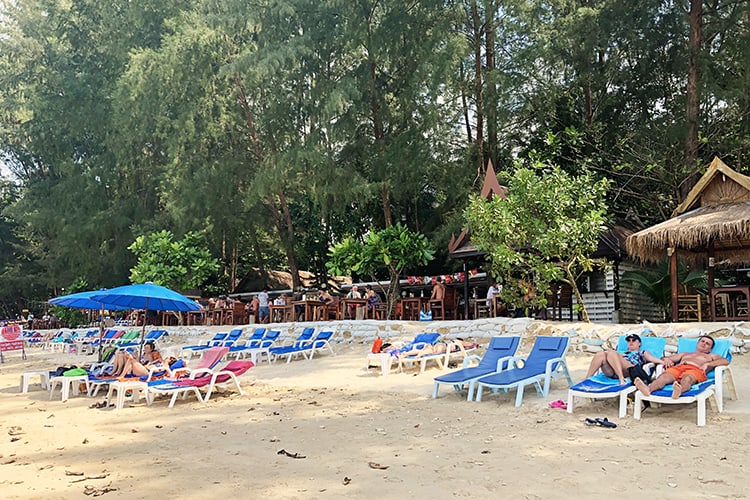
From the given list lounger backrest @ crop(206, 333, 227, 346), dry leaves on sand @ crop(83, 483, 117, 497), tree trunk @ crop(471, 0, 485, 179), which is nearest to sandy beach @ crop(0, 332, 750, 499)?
dry leaves on sand @ crop(83, 483, 117, 497)

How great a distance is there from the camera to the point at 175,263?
19.2 meters

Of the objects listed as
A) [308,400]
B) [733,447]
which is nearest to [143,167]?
[308,400]

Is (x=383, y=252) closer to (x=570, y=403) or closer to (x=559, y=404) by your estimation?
(x=559, y=404)

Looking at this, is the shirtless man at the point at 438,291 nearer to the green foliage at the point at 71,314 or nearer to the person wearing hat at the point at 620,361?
the person wearing hat at the point at 620,361

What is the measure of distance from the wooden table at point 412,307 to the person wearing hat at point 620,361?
835cm

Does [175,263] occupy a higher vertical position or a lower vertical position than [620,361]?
higher

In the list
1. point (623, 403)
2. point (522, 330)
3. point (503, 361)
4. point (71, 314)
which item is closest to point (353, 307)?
point (522, 330)

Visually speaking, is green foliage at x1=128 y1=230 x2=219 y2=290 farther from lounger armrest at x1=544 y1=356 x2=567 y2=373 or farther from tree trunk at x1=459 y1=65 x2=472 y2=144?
lounger armrest at x1=544 y1=356 x2=567 y2=373

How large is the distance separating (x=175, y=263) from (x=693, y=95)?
1470 centimetres

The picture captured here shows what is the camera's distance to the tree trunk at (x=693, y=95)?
47.0 feet

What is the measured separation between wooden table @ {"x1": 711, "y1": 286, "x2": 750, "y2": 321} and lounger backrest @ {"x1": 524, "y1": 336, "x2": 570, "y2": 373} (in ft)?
13.3

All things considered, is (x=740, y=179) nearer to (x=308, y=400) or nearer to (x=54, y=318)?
(x=308, y=400)

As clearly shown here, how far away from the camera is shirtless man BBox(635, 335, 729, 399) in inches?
229

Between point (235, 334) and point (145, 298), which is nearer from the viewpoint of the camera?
point (145, 298)
